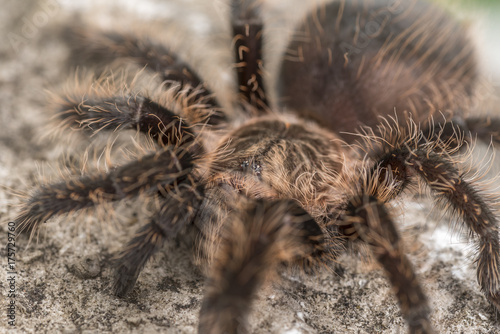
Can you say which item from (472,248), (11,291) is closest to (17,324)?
(11,291)

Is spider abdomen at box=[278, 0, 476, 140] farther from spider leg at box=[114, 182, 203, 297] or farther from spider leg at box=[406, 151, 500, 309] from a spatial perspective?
spider leg at box=[114, 182, 203, 297]

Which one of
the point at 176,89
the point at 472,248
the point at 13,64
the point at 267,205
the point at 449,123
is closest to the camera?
the point at 267,205

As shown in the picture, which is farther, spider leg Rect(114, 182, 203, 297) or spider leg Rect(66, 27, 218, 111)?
spider leg Rect(66, 27, 218, 111)

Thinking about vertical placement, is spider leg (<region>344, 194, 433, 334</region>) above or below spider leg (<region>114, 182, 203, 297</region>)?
above

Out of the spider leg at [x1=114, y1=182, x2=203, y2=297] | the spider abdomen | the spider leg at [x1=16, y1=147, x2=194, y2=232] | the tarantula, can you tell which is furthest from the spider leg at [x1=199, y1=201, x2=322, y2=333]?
the spider abdomen

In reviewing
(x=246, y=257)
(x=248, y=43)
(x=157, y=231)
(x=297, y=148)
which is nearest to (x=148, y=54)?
(x=248, y=43)

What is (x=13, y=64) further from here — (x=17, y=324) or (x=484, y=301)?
(x=484, y=301)

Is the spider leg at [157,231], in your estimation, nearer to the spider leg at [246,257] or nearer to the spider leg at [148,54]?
the spider leg at [246,257]

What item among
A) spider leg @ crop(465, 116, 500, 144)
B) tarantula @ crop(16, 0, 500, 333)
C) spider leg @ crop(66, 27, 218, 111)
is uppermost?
spider leg @ crop(465, 116, 500, 144)
